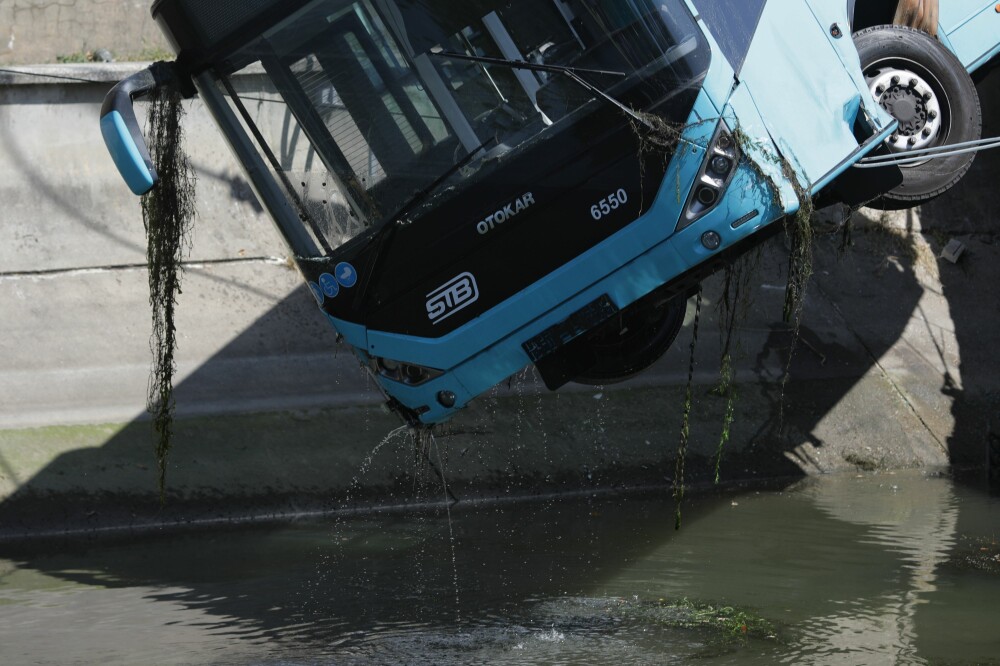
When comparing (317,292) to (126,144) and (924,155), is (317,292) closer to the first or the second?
(126,144)

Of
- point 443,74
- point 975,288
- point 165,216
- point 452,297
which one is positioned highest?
point 443,74

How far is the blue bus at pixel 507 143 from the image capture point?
219 inches

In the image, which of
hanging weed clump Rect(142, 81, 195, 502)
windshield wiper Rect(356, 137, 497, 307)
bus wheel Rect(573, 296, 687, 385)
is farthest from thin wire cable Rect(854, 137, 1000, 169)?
hanging weed clump Rect(142, 81, 195, 502)

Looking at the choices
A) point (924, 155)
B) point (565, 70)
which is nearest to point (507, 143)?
point (565, 70)

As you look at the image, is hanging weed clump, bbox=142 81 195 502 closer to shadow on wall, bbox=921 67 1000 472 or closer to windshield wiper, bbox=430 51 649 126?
windshield wiper, bbox=430 51 649 126

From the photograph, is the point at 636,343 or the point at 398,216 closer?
the point at 398,216

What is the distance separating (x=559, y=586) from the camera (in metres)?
6.27

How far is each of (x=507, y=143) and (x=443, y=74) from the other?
0.45 m

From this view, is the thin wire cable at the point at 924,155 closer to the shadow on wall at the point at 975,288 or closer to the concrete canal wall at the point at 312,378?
the concrete canal wall at the point at 312,378

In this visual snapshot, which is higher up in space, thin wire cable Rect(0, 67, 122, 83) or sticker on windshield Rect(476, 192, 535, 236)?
thin wire cable Rect(0, 67, 122, 83)

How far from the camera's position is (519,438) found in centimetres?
866

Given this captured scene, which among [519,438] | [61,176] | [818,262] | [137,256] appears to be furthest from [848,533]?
[61,176]

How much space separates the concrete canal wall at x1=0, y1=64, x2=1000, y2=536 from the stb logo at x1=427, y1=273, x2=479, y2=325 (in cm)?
281

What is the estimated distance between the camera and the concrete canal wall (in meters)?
8.55
